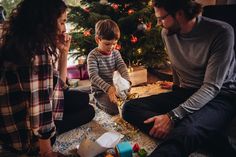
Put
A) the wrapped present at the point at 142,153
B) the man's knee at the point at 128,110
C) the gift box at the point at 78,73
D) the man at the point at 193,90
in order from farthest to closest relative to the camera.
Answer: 1. the gift box at the point at 78,73
2. the man's knee at the point at 128,110
3. the wrapped present at the point at 142,153
4. the man at the point at 193,90

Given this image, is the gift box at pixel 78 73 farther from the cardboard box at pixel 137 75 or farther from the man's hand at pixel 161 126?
the man's hand at pixel 161 126

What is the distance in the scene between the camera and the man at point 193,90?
3.61 feet

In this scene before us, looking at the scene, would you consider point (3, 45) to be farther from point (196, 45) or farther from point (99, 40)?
point (196, 45)

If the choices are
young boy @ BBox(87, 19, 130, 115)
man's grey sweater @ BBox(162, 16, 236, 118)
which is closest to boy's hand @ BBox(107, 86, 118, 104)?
young boy @ BBox(87, 19, 130, 115)

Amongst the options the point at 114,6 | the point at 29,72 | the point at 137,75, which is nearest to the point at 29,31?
the point at 29,72

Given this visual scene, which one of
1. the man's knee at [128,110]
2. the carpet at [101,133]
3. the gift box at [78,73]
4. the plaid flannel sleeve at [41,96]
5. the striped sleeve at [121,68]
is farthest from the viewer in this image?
the gift box at [78,73]

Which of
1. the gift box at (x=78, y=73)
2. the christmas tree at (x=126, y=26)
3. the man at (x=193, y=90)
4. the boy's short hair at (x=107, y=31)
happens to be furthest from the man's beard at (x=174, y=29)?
the gift box at (x=78, y=73)

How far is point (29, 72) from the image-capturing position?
94 cm

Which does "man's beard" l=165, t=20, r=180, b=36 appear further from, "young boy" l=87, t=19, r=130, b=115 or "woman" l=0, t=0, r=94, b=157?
"woman" l=0, t=0, r=94, b=157

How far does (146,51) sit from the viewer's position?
2262mm

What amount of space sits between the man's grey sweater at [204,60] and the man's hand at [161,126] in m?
0.06

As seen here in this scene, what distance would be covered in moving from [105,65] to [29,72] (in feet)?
3.00

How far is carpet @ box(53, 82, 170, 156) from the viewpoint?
1.34 m

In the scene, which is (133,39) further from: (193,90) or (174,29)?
(193,90)
